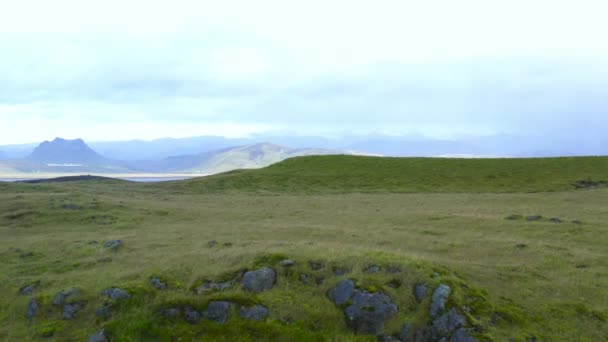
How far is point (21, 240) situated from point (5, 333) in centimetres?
1909

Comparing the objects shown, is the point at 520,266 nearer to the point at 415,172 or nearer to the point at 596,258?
the point at 596,258

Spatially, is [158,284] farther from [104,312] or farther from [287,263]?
[287,263]

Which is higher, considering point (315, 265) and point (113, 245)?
point (315, 265)

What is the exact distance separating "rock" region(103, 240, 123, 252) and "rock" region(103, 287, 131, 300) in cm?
976

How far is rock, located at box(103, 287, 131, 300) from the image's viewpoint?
1855 centimetres

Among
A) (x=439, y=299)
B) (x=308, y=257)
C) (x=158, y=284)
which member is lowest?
(x=158, y=284)

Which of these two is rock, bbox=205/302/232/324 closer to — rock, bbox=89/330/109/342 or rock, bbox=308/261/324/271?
rock, bbox=89/330/109/342

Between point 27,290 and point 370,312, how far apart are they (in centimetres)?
1760

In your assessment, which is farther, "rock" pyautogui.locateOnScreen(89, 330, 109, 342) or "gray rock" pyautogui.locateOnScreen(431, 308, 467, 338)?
"rock" pyautogui.locateOnScreen(89, 330, 109, 342)

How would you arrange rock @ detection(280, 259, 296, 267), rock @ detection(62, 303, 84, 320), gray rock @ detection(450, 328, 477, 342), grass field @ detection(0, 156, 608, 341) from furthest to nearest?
rock @ detection(280, 259, 296, 267) < rock @ detection(62, 303, 84, 320) < grass field @ detection(0, 156, 608, 341) < gray rock @ detection(450, 328, 477, 342)

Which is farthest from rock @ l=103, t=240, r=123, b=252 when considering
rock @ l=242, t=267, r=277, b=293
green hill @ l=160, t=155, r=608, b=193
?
green hill @ l=160, t=155, r=608, b=193

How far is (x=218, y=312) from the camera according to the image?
1738 cm

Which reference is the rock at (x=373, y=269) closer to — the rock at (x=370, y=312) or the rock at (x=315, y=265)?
the rock at (x=370, y=312)

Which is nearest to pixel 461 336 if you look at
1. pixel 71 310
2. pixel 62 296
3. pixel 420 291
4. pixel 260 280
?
pixel 420 291
